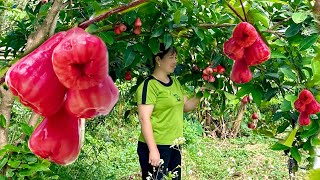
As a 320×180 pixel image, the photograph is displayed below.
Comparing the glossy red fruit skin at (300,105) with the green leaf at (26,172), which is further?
the green leaf at (26,172)

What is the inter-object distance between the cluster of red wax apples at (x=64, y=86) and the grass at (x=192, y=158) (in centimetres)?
333

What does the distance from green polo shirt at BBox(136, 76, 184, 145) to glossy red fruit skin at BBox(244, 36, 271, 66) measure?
5.64 ft

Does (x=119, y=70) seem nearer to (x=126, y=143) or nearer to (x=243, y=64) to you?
(x=243, y=64)

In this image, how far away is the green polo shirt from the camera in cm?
265

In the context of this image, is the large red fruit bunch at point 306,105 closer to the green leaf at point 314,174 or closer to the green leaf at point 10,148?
the green leaf at point 10,148

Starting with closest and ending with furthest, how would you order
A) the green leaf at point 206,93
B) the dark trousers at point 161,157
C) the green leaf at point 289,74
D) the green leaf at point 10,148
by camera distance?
the green leaf at point 289,74, the green leaf at point 10,148, the green leaf at point 206,93, the dark trousers at point 161,157

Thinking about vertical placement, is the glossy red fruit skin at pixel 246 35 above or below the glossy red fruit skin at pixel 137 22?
above

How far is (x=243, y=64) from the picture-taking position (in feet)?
3.28

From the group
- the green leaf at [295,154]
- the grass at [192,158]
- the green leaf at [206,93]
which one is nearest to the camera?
the green leaf at [295,154]

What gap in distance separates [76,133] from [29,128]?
57.7 inches

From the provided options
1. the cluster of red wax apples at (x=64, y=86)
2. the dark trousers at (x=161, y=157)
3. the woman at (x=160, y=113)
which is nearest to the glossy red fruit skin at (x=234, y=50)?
the cluster of red wax apples at (x=64, y=86)

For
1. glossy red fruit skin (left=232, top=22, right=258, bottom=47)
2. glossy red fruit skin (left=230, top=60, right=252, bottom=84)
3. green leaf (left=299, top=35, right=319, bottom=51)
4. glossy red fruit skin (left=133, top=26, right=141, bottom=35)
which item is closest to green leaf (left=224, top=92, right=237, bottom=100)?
glossy red fruit skin (left=133, top=26, right=141, bottom=35)

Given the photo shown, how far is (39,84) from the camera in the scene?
0.47 meters

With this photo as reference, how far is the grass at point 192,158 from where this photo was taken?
4.35 metres
